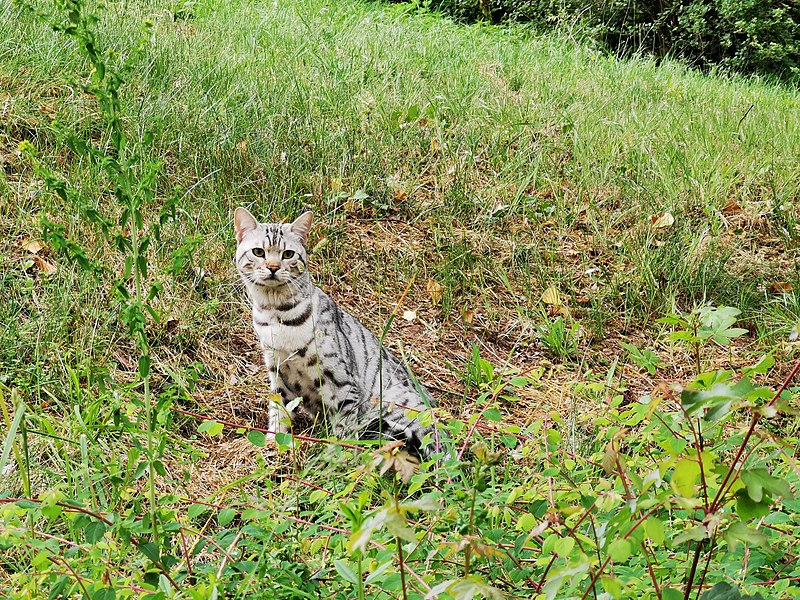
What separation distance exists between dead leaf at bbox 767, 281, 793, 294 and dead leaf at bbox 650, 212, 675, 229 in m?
0.68

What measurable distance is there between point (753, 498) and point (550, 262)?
11.7ft

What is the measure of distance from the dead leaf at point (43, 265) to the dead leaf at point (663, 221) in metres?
3.41

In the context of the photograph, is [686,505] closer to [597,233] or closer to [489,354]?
[489,354]

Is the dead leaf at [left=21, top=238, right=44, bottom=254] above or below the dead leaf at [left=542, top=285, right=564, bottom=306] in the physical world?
above

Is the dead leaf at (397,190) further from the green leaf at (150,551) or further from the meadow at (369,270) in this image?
the green leaf at (150,551)

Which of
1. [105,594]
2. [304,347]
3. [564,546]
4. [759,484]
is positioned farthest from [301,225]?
[759,484]

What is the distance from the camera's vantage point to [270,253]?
3389mm

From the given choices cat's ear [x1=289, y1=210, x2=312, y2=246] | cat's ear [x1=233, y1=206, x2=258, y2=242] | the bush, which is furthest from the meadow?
the bush

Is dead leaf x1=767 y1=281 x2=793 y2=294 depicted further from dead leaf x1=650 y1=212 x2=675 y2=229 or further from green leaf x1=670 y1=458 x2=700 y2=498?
green leaf x1=670 y1=458 x2=700 y2=498

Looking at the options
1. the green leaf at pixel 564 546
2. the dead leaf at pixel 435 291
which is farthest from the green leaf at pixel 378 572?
the dead leaf at pixel 435 291

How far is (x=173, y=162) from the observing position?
4.57 m

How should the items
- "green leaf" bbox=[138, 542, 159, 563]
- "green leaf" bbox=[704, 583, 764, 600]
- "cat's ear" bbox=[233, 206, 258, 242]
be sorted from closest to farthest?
1. "green leaf" bbox=[704, 583, 764, 600]
2. "green leaf" bbox=[138, 542, 159, 563]
3. "cat's ear" bbox=[233, 206, 258, 242]

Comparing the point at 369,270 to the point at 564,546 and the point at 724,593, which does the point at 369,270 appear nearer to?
the point at 564,546

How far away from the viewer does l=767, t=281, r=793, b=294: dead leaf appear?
4.57m
